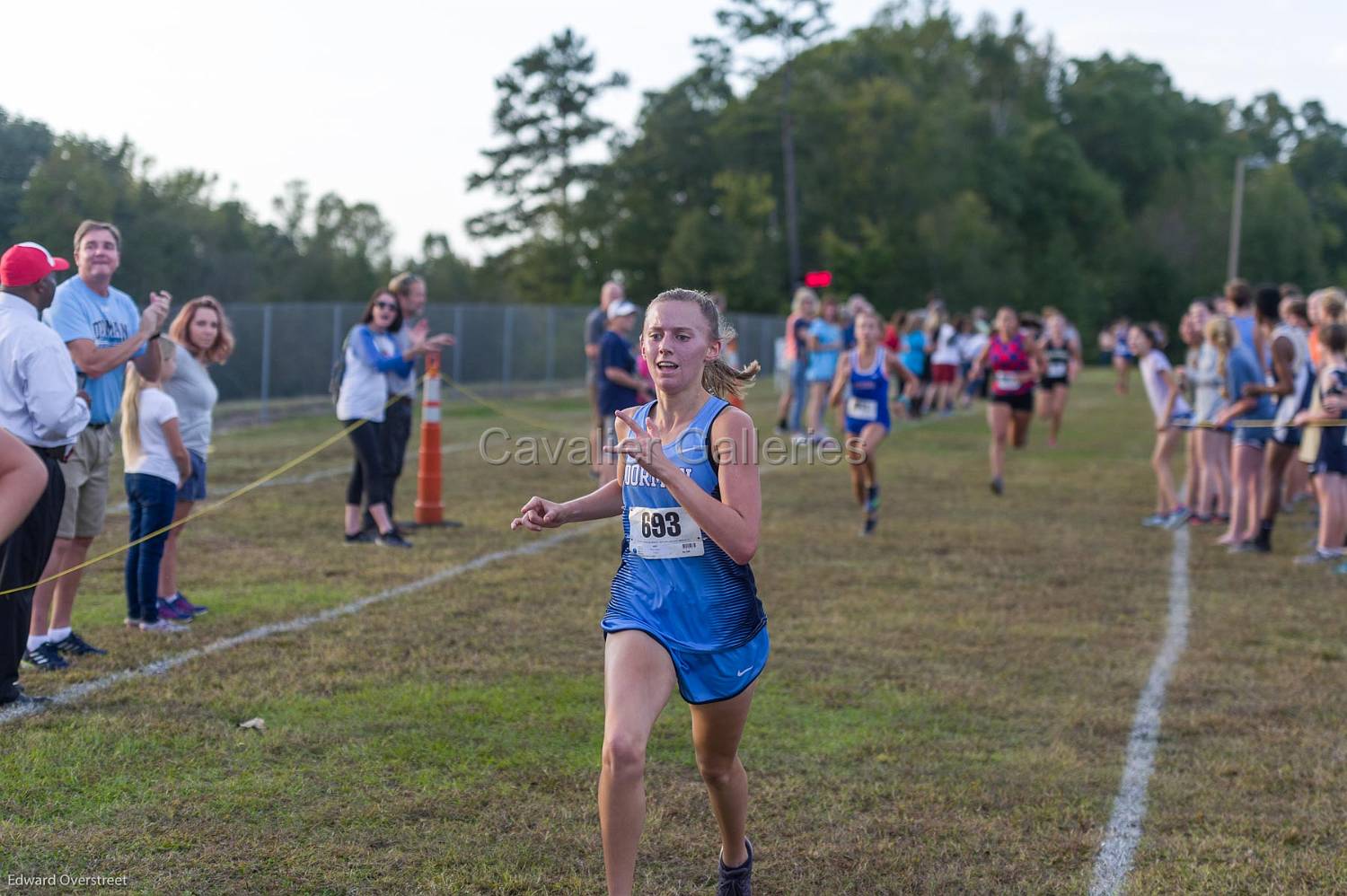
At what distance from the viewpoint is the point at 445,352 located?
31.5 metres

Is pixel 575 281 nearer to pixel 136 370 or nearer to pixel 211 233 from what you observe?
pixel 211 233

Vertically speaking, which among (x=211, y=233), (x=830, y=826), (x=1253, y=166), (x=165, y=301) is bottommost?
(x=830, y=826)

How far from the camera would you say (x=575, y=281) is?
5997 cm

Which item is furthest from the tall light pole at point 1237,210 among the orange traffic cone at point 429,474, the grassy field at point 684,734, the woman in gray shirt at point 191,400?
the woman in gray shirt at point 191,400

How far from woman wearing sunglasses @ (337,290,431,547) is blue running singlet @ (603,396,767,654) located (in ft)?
21.8

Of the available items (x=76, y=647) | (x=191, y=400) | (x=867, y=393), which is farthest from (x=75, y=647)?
(x=867, y=393)

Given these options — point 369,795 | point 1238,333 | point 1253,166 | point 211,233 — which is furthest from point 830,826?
point 1253,166

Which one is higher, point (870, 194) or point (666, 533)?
point (870, 194)

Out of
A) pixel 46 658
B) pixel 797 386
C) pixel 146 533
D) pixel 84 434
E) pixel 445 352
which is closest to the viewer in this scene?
pixel 46 658

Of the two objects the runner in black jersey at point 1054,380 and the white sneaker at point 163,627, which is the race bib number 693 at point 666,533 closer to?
the white sneaker at point 163,627

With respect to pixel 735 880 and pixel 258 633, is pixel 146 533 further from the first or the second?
pixel 735 880

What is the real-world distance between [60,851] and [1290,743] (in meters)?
5.11

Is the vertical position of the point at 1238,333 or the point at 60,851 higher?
the point at 1238,333

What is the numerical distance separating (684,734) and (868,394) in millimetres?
6788
